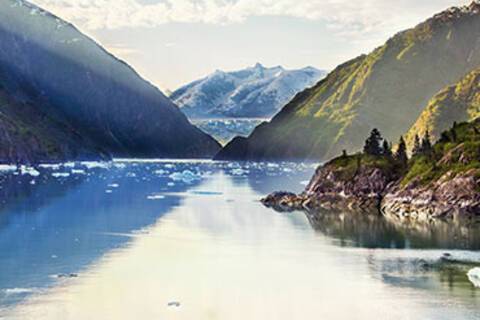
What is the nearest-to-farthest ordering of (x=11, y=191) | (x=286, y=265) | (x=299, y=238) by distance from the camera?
(x=286, y=265), (x=299, y=238), (x=11, y=191)

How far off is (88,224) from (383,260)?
35.7 metres

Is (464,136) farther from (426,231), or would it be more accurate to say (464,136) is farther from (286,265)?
(286,265)

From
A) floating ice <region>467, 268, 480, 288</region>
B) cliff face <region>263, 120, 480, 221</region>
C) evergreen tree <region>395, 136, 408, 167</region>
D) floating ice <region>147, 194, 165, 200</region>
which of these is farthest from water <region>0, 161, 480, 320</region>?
floating ice <region>147, 194, 165, 200</region>

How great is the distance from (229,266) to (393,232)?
25.9 metres

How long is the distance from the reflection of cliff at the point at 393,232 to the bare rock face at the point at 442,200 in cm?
389

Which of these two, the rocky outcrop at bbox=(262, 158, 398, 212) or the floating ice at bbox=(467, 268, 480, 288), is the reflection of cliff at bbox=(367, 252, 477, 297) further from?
the rocky outcrop at bbox=(262, 158, 398, 212)

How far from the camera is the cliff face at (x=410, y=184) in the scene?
295ft

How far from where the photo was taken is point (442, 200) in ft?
300

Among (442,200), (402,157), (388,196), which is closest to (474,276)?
(442,200)

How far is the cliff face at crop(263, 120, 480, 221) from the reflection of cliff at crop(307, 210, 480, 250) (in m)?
5.13

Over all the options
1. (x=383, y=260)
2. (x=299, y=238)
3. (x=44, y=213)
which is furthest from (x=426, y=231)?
(x=44, y=213)

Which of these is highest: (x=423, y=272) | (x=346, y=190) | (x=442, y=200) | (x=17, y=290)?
(x=346, y=190)

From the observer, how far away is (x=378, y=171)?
106438 millimetres

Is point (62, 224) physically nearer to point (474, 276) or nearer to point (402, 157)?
point (474, 276)
